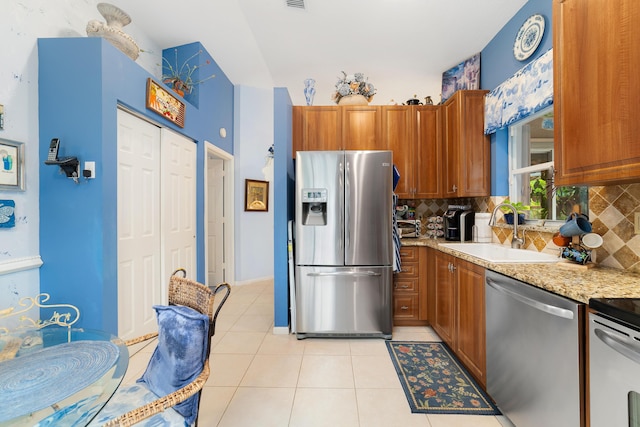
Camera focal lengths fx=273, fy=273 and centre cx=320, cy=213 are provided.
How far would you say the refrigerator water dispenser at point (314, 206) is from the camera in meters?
2.52

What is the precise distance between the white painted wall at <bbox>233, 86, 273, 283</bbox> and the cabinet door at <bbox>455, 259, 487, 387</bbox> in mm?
3198

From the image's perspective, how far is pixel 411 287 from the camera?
280 centimetres

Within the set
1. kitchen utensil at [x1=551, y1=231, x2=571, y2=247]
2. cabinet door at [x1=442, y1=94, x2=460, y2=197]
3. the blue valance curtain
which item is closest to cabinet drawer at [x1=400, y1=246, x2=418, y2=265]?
cabinet door at [x1=442, y1=94, x2=460, y2=197]

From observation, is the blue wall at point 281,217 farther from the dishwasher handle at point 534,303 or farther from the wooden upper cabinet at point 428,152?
the dishwasher handle at point 534,303

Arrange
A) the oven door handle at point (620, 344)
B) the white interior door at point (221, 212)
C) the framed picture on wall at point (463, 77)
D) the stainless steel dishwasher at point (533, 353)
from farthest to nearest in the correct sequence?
the white interior door at point (221, 212) < the framed picture on wall at point (463, 77) < the stainless steel dishwasher at point (533, 353) < the oven door handle at point (620, 344)

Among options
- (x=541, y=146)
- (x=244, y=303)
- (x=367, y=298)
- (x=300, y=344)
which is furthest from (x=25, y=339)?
(x=541, y=146)

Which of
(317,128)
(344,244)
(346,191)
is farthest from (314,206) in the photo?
(317,128)

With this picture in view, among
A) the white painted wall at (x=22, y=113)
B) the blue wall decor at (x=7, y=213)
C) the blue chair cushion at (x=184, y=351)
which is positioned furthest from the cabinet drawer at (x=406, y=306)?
the blue wall decor at (x=7, y=213)

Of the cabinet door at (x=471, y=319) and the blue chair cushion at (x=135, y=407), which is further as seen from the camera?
the cabinet door at (x=471, y=319)

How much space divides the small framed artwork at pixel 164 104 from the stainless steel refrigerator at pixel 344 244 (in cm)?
140

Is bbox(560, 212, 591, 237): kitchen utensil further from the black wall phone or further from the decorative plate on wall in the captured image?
the black wall phone

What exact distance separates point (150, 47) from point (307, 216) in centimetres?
275

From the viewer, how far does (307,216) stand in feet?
8.49

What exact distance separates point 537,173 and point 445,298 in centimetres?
134
